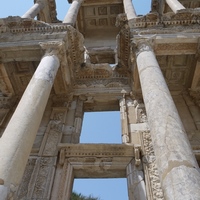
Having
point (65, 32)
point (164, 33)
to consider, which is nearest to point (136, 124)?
point (164, 33)

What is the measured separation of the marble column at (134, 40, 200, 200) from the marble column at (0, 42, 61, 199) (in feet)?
9.28

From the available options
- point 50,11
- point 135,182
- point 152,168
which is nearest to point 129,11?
point 50,11

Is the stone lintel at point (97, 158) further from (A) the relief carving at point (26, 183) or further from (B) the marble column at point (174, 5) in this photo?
(B) the marble column at point (174, 5)

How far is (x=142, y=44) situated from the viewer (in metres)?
9.01

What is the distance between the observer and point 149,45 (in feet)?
29.5

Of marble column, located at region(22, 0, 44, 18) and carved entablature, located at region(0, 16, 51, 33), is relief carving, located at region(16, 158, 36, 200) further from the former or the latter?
marble column, located at region(22, 0, 44, 18)

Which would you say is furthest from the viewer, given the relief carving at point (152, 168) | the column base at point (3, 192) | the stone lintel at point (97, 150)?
the stone lintel at point (97, 150)

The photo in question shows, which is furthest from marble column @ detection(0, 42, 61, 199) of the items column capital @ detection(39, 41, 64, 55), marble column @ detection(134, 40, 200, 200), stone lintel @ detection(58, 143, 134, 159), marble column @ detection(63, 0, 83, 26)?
marble column @ detection(63, 0, 83, 26)

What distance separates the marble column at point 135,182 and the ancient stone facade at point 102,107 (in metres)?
0.03

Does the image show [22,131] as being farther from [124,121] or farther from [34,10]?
[34,10]

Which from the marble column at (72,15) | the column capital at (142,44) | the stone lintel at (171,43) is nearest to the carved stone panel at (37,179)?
the column capital at (142,44)

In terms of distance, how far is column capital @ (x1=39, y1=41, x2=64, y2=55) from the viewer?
353 inches

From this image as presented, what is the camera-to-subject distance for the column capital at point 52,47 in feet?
29.5

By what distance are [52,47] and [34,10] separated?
722cm
